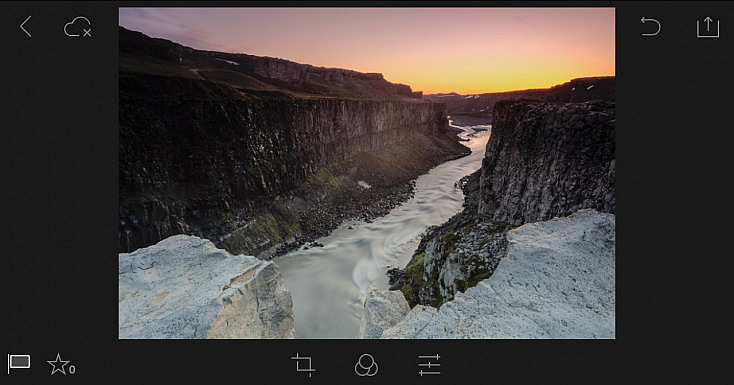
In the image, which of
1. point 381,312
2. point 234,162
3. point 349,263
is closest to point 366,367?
point 381,312

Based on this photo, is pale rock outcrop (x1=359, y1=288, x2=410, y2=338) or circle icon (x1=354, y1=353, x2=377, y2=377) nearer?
circle icon (x1=354, y1=353, x2=377, y2=377)

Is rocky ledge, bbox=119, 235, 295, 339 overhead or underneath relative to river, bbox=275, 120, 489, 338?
overhead

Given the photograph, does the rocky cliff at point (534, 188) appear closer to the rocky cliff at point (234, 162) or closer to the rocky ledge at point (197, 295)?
the rocky ledge at point (197, 295)

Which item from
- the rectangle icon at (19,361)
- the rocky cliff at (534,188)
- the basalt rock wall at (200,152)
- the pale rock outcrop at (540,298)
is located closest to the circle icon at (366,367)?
the pale rock outcrop at (540,298)

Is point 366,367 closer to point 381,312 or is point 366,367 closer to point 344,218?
point 381,312

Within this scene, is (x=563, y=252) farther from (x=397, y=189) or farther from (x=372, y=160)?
(x=372, y=160)

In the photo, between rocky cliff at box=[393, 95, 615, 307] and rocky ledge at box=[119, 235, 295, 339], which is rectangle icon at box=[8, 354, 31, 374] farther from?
rocky cliff at box=[393, 95, 615, 307]

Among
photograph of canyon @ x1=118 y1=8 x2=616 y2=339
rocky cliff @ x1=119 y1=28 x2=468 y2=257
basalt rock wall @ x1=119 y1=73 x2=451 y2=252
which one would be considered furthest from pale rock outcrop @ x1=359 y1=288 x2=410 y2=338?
basalt rock wall @ x1=119 y1=73 x2=451 y2=252
